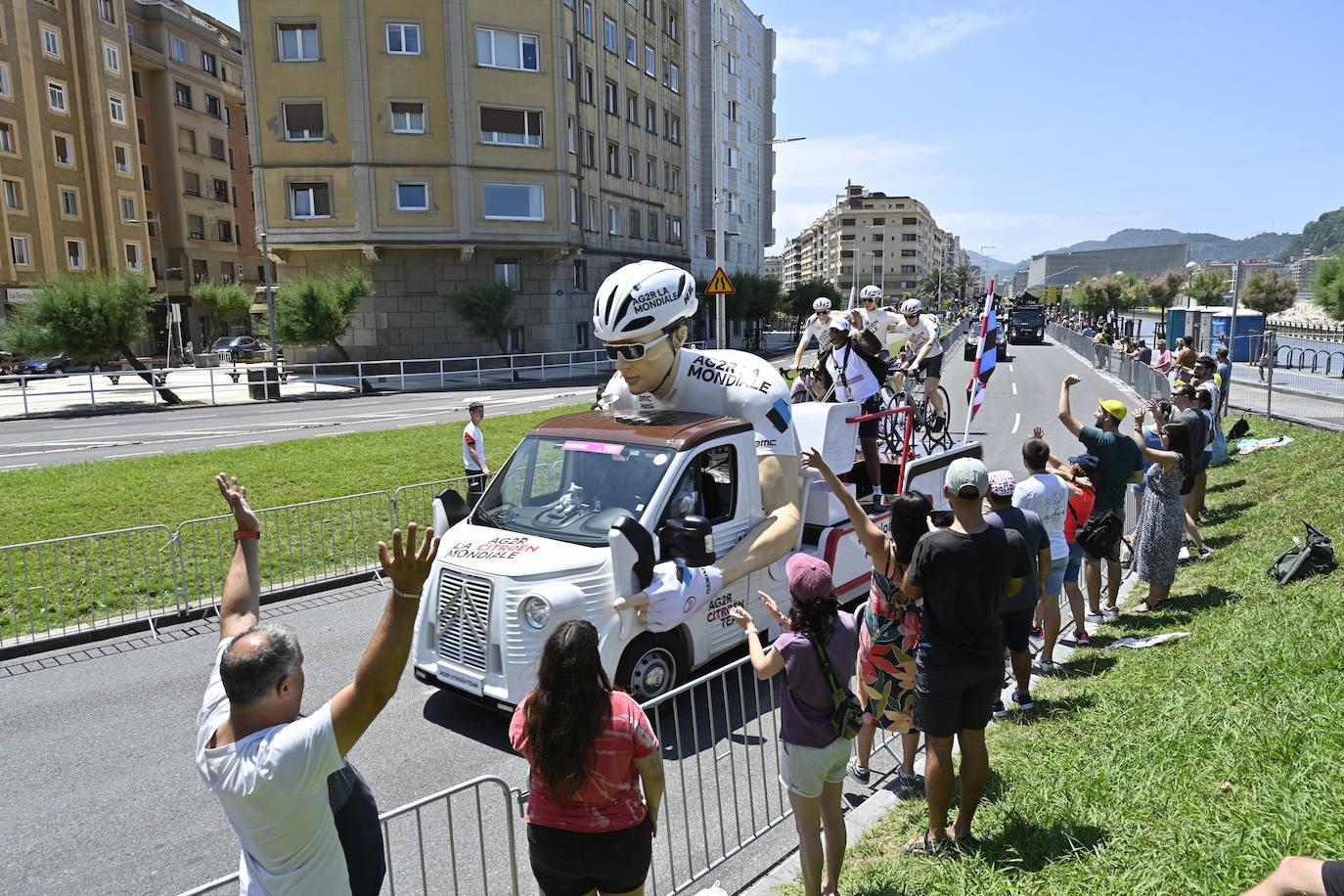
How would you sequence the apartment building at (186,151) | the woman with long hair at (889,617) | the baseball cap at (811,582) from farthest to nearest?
the apartment building at (186,151) → the woman with long hair at (889,617) → the baseball cap at (811,582)

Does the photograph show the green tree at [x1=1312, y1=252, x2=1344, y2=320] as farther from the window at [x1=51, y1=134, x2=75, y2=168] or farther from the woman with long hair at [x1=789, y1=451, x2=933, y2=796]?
the window at [x1=51, y1=134, x2=75, y2=168]

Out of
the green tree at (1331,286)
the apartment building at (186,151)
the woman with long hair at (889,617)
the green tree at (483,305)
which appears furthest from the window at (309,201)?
the green tree at (1331,286)

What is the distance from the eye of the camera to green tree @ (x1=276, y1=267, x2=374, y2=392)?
30953 millimetres

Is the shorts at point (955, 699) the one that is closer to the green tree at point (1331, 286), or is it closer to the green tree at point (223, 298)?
the green tree at point (223, 298)

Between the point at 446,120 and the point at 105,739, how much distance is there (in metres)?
33.3

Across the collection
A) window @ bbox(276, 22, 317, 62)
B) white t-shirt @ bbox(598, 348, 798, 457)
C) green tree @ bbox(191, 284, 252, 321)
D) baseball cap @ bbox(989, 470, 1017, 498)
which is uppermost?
window @ bbox(276, 22, 317, 62)

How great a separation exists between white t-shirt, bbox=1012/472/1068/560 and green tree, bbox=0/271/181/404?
27288 mm

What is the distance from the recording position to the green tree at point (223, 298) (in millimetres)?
50219

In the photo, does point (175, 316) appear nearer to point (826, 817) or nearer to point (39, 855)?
point (39, 855)

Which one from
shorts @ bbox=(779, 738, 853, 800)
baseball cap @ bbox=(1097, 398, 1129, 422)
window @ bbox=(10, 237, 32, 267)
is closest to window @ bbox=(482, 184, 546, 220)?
window @ bbox=(10, 237, 32, 267)

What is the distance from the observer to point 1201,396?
10.1 meters

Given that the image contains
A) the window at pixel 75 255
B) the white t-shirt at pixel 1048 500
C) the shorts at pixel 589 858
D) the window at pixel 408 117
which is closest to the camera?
the shorts at pixel 589 858

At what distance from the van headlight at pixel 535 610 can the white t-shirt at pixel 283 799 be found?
113 inches

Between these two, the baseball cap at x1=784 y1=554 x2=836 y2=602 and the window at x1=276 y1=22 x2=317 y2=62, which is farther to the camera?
the window at x1=276 y1=22 x2=317 y2=62
